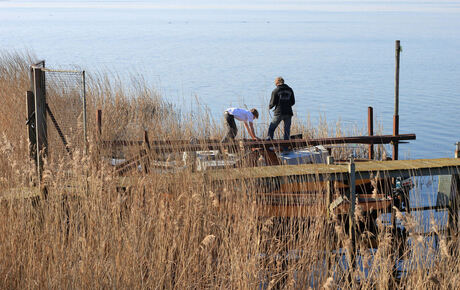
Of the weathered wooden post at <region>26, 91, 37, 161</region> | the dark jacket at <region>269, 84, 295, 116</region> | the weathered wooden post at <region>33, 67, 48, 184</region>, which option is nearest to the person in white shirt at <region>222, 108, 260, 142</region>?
the dark jacket at <region>269, 84, 295, 116</region>

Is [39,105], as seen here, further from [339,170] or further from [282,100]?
[282,100]

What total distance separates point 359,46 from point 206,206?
6189 centimetres

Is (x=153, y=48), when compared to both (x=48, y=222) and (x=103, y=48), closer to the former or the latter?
(x=103, y=48)

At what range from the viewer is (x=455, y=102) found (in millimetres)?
31734

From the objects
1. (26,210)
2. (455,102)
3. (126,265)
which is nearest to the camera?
(126,265)

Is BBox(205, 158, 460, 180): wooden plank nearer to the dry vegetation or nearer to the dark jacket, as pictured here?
the dry vegetation

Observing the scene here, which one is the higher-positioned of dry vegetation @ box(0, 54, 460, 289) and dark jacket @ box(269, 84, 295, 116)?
dark jacket @ box(269, 84, 295, 116)

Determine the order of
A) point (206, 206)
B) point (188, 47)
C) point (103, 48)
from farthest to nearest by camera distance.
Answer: point (188, 47), point (103, 48), point (206, 206)

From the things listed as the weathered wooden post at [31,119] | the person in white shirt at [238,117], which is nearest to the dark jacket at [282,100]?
the person in white shirt at [238,117]

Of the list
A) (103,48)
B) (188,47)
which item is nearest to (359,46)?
(188,47)

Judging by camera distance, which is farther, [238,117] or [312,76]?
[312,76]

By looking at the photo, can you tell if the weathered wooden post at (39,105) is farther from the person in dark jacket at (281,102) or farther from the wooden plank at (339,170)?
the person in dark jacket at (281,102)

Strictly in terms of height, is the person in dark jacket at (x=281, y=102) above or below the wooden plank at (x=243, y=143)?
A: above

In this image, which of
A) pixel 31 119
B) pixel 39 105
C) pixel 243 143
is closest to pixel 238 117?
pixel 243 143
